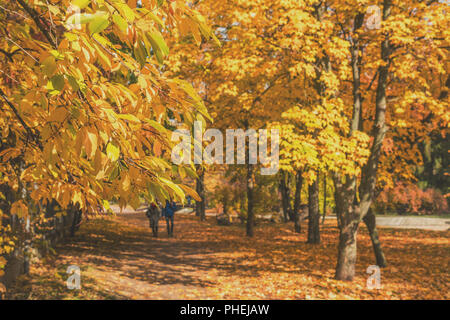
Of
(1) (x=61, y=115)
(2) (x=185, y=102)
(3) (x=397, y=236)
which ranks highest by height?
(2) (x=185, y=102)

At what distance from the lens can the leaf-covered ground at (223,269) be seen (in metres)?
8.38

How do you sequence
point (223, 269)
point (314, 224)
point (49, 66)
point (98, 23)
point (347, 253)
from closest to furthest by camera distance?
1. point (98, 23)
2. point (49, 66)
3. point (347, 253)
4. point (223, 269)
5. point (314, 224)

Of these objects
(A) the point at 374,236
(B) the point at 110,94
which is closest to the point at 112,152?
(B) the point at 110,94

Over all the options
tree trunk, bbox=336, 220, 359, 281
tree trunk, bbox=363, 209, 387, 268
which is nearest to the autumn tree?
tree trunk, bbox=336, 220, 359, 281

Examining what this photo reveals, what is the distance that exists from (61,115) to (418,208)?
38941 millimetres

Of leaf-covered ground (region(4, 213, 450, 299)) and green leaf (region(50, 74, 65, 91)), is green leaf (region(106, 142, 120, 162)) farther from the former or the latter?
leaf-covered ground (region(4, 213, 450, 299))

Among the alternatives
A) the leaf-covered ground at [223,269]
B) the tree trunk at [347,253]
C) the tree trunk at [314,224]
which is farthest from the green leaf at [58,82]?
the tree trunk at [314,224]

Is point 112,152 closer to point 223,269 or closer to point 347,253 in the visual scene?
point 347,253

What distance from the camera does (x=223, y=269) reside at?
11227 mm

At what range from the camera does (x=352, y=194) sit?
9906mm

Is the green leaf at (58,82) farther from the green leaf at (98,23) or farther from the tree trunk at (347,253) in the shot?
the tree trunk at (347,253)

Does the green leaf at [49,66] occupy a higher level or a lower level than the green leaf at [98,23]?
lower
